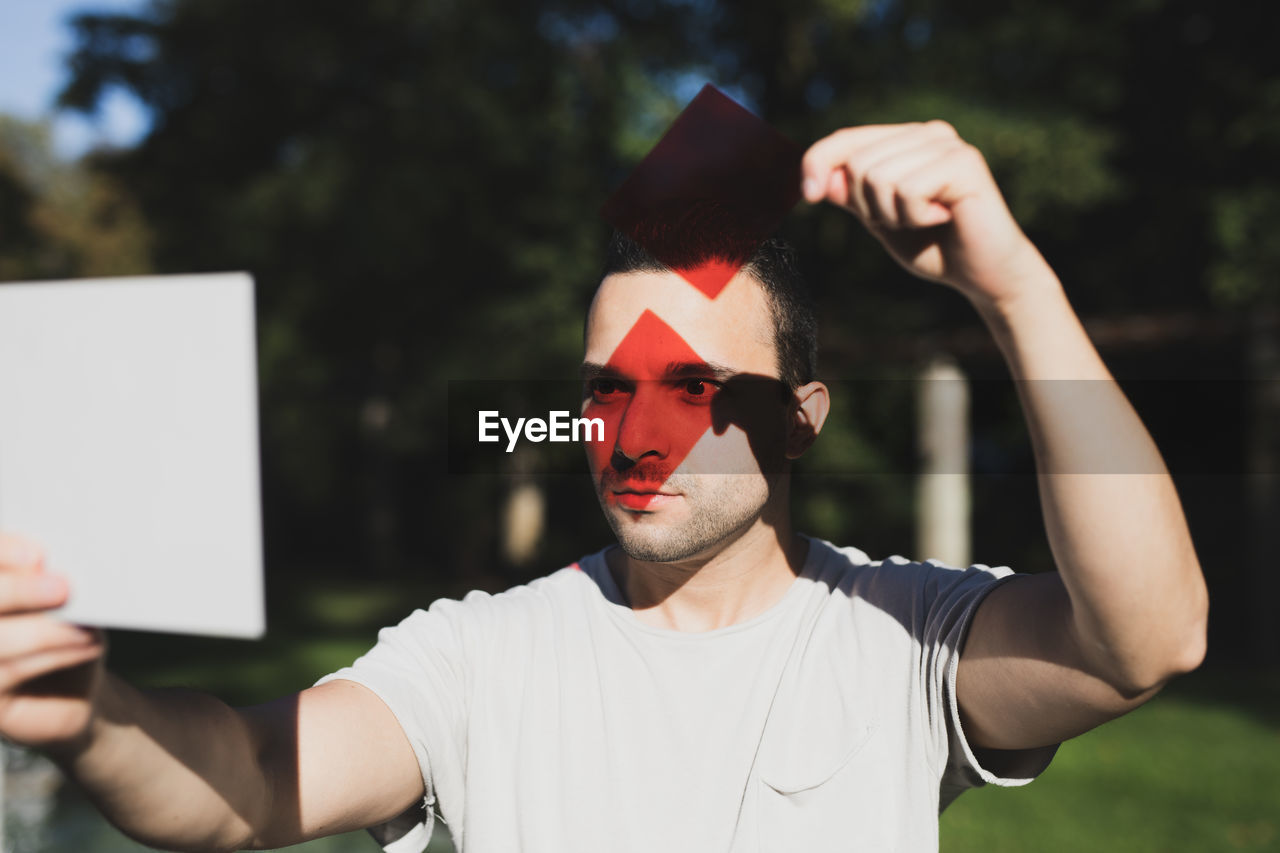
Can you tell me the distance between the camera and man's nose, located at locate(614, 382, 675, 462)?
1.90 meters

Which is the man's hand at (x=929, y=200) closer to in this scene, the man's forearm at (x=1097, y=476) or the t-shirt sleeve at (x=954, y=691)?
the man's forearm at (x=1097, y=476)

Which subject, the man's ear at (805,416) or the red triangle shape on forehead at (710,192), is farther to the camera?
the man's ear at (805,416)

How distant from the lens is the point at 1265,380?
Result: 962 centimetres

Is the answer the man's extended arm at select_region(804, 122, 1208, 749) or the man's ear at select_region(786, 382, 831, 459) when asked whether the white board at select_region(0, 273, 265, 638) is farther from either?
the man's ear at select_region(786, 382, 831, 459)

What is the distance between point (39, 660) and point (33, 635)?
0.09ft

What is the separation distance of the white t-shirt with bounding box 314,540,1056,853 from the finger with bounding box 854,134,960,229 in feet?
2.44

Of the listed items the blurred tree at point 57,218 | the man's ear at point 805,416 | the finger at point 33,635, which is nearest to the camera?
the finger at point 33,635

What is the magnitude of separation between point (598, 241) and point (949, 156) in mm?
10165

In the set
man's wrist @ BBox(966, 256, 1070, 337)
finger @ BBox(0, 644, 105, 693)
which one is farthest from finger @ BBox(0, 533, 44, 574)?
man's wrist @ BBox(966, 256, 1070, 337)

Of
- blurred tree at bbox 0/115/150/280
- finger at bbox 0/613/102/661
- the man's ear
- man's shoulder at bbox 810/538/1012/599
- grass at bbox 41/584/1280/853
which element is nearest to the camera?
finger at bbox 0/613/102/661

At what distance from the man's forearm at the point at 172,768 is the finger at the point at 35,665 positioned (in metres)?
0.08

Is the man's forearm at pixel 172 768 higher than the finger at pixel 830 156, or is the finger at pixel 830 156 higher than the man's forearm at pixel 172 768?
the finger at pixel 830 156

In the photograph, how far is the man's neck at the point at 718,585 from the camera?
1924 millimetres

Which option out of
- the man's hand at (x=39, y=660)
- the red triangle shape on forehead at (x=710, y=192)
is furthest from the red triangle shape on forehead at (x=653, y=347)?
the man's hand at (x=39, y=660)
